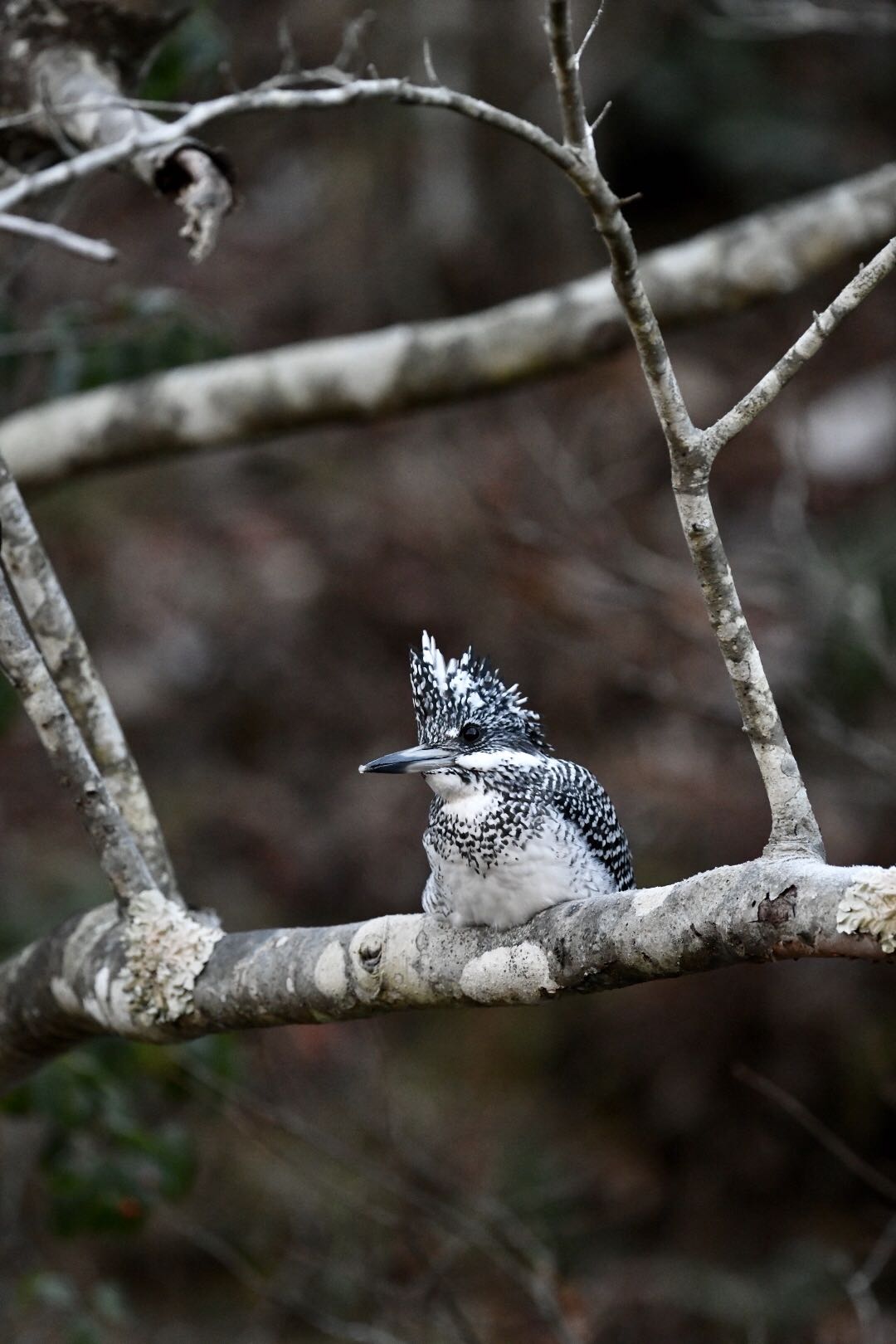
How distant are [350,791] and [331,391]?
3.79 meters

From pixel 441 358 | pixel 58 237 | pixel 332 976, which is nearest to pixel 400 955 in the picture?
pixel 332 976

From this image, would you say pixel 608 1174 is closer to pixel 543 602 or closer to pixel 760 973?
pixel 760 973

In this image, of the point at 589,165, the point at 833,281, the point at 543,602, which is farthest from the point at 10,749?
the point at 589,165

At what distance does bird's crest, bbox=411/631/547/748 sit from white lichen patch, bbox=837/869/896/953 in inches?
48.1

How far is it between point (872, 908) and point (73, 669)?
66.5 inches

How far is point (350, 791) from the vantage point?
7934mm

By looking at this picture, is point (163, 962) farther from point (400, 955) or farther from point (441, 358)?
point (441, 358)

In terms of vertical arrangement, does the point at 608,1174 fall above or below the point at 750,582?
below

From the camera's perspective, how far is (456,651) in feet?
24.7

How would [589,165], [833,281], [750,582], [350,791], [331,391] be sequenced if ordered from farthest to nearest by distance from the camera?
[833,281], [350,791], [750,582], [331,391], [589,165]

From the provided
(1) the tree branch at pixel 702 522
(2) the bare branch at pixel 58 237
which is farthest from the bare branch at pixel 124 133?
(1) the tree branch at pixel 702 522

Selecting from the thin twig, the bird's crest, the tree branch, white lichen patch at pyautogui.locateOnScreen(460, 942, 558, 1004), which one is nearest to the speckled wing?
the bird's crest

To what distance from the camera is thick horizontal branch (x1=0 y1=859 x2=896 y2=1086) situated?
1.85m

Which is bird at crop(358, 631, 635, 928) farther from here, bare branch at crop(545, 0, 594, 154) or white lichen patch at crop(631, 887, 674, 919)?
bare branch at crop(545, 0, 594, 154)
